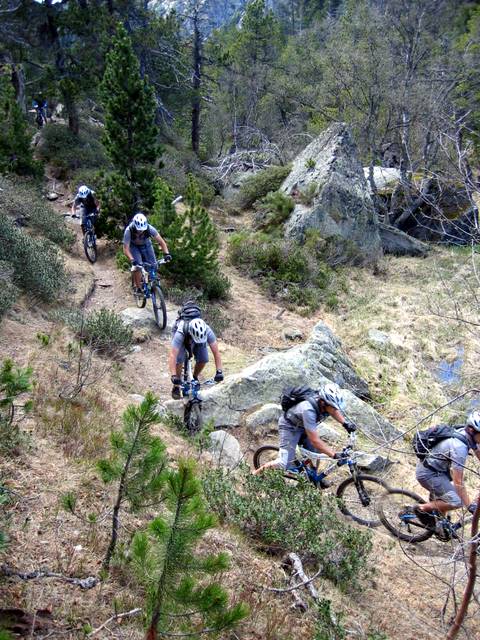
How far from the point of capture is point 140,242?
9781 mm

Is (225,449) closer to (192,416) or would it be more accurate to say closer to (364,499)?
(192,416)

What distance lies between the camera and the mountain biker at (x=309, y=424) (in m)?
5.72

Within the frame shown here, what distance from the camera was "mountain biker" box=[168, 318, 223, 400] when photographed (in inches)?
261

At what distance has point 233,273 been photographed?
619 inches

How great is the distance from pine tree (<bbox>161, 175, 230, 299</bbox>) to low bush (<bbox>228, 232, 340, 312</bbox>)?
2.69 metres

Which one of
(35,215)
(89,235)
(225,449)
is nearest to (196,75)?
(35,215)

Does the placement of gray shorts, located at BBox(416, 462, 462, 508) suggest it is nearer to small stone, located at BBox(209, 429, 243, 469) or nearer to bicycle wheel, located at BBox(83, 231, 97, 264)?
small stone, located at BBox(209, 429, 243, 469)

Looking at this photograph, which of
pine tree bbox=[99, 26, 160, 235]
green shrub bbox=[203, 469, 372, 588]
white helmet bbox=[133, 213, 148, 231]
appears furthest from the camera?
pine tree bbox=[99, 26, 160, 235]

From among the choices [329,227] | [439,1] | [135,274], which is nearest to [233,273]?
[329,227]

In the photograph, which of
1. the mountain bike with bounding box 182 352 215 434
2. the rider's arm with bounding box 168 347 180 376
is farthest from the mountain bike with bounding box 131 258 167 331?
the rider's arm with bounding box 168 347 180 376

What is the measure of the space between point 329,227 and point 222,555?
1601cm

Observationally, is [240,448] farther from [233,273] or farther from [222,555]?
[233,273]

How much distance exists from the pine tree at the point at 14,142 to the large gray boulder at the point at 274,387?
37.2ft

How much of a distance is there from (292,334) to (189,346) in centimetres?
588
